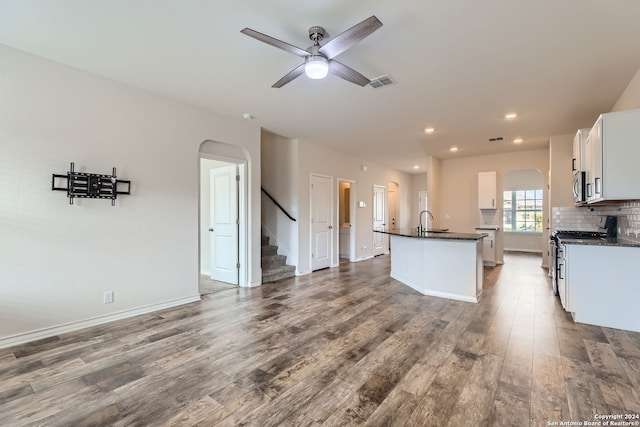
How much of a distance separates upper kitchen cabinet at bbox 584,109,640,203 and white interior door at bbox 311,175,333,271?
456 cm

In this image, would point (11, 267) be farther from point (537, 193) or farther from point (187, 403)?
point (537, 193)

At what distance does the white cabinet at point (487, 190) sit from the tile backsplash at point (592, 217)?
1.76 meters

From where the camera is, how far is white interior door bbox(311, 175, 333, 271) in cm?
646

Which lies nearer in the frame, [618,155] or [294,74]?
[294,74]

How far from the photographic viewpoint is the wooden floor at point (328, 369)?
1.87m

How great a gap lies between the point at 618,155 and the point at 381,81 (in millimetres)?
2547

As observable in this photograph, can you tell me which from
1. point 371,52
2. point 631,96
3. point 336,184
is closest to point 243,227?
point 336,184

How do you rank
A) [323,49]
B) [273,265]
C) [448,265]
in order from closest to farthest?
[323,49]
[448,265]
[273,265]

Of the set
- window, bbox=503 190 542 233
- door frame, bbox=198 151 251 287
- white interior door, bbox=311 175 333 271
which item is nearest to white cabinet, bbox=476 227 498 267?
window, bbox=503 190 542 233

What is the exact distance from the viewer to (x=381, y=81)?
11.3ft

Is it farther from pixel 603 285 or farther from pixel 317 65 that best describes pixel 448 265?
pixel 317 65

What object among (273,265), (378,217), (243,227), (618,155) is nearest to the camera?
(618,155)

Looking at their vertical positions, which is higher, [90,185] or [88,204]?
[90,185]

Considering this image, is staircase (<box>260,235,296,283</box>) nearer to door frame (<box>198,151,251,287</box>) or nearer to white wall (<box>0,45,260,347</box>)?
door frame (<box>198,151,251,287</box>)
